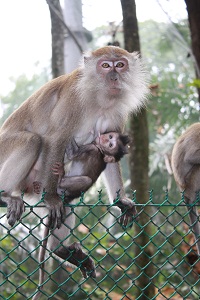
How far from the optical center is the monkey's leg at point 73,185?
4527 mm

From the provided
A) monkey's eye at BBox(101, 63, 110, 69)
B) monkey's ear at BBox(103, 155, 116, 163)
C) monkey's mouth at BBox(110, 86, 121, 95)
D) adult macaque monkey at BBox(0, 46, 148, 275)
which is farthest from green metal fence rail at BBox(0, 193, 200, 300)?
monkey's eye at BBox(101, 63, 110, 69)

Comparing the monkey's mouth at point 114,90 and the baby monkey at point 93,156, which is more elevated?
the monkey's mouth at point 114,90

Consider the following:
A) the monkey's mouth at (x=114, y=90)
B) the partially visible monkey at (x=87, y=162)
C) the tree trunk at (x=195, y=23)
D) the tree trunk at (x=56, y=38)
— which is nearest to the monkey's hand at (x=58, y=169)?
the partially visible monkey at (x=87, y=162)

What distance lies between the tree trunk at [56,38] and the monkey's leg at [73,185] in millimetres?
3574

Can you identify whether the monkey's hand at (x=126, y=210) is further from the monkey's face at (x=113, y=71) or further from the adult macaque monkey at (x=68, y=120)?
the monkey's face at (x=113, y=71)

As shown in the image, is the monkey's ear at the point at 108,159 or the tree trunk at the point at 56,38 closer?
the monkey's ear at the point at 108,159

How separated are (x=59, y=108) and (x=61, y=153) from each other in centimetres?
52

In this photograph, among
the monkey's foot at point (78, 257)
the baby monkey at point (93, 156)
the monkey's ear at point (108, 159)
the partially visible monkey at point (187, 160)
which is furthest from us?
the partially visible monkey at point (187, 160)

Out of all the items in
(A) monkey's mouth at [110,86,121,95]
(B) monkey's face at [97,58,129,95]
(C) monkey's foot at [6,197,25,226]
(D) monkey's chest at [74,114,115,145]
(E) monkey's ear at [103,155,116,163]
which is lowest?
(E) monkey's ear at [103,155,116,163]

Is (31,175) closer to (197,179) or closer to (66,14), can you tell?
(197,179)

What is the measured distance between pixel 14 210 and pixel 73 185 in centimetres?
82

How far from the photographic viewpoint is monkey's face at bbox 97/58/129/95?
5036 millimetres

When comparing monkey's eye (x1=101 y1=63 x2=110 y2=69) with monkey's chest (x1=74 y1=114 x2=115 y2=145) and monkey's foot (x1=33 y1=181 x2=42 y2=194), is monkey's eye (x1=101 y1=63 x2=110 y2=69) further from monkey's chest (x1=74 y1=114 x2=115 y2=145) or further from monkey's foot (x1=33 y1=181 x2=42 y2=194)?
monkey's foot (x1=33 y1=181 x2=42 y2=194)

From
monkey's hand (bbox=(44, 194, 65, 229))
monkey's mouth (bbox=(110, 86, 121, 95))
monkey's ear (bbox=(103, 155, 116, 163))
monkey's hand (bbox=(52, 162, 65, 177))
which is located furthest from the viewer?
monkey's mouth (bbox=(110, 86, 121, 95))
